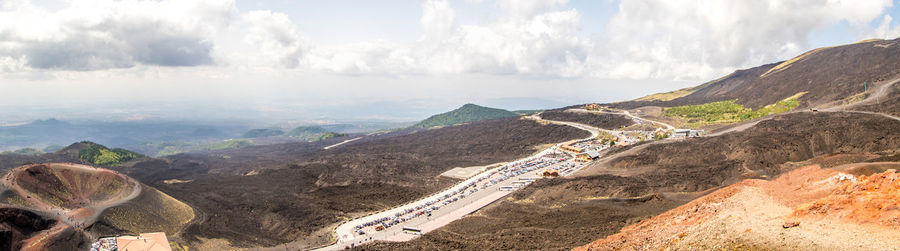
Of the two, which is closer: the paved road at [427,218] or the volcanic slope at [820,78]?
the paved road at [427,218]

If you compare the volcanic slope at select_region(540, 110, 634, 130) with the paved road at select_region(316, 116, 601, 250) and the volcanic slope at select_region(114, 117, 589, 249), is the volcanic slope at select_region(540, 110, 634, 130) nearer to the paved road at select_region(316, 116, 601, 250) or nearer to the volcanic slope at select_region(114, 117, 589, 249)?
the volcanic slope at select_region(114, 117, 589, 249)

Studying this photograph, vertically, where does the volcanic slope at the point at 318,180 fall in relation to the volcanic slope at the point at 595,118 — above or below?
below

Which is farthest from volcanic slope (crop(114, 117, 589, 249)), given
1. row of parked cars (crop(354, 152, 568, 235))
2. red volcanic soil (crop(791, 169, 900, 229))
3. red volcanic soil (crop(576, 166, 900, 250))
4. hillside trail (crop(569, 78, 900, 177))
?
red volcanic soil (crop(791, 169, 900, 229))

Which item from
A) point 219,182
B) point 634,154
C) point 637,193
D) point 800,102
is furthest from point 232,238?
point 800,102

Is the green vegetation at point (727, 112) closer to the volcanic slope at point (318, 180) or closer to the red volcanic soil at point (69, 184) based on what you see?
the volcanic slope at point (318, 180)

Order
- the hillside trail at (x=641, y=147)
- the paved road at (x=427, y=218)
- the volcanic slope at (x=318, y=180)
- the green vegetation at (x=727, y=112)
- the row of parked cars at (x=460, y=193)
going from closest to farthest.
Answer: the paved road at (x=427, y=218) < the row of parked cars at (x=460, y=193) < the volcanic slope at (x=318, y=180) < the hillside trail at (x=641, y=147) < the green vegetation at (x=727, y=112)

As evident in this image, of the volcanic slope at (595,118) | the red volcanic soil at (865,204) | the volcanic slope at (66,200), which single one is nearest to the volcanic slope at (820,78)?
the volcanic slope at (595,118)

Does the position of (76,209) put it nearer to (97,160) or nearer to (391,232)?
(391,232)
